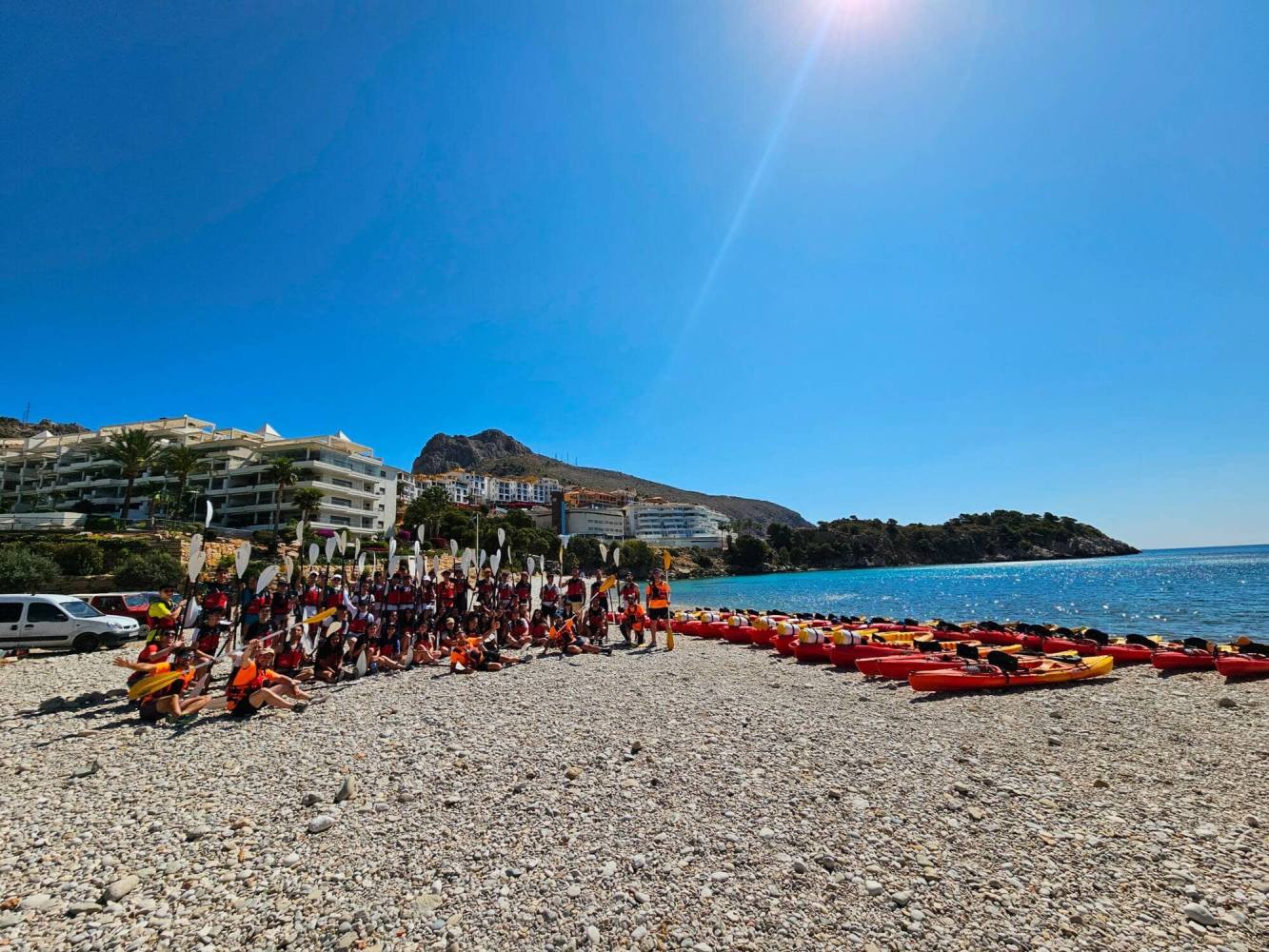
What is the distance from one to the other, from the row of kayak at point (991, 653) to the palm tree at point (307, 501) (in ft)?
164

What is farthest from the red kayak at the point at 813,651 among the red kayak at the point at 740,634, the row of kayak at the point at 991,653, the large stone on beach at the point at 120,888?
the large stone on beach at the point at 120,888

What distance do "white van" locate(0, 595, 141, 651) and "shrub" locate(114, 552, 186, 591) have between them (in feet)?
64.0

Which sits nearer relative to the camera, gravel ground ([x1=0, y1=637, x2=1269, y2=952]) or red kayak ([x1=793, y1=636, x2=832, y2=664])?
gravel ground ([x1=0, y1=637, x2=1269, y2=952])

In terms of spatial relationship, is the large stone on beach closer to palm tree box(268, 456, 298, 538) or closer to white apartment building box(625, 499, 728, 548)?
palm tree box(268, 456, 298, 538)

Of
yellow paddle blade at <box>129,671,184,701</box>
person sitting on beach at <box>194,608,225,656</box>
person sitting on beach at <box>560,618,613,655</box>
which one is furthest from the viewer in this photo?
person sitting on beach at <box>560,618,613,655</box>

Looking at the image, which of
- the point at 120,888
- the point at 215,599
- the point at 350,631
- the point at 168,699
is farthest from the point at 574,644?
the point at 120,888

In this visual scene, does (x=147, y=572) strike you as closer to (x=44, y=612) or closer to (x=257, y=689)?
(x=44, y=612)

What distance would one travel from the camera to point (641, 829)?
16.6ft

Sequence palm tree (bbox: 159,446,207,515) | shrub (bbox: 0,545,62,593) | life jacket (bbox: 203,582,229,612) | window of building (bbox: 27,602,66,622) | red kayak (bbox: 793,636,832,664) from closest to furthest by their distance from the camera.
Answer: life jacket (bbox: 203,582,229,612) < red kayak (bbox: 793,636,832,664) < window of building (bbox: 27,602,66,622) < shrub (bbox: 0,545,62,593) < palm tree (bbox: 159,446,207,515)

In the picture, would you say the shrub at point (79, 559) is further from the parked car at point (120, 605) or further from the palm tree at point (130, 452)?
the palm tree at point (130, 452)

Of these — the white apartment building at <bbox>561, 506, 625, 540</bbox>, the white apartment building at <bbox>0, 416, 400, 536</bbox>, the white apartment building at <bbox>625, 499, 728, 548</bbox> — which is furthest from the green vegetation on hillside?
the white apartment building at <bbox>0, 416, 400, 536</bbox>

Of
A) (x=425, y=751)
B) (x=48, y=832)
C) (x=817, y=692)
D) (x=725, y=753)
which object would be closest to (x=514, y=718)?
(x=425, y=751)

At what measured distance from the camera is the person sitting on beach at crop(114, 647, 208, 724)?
334 inches

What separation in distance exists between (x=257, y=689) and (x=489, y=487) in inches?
6021
